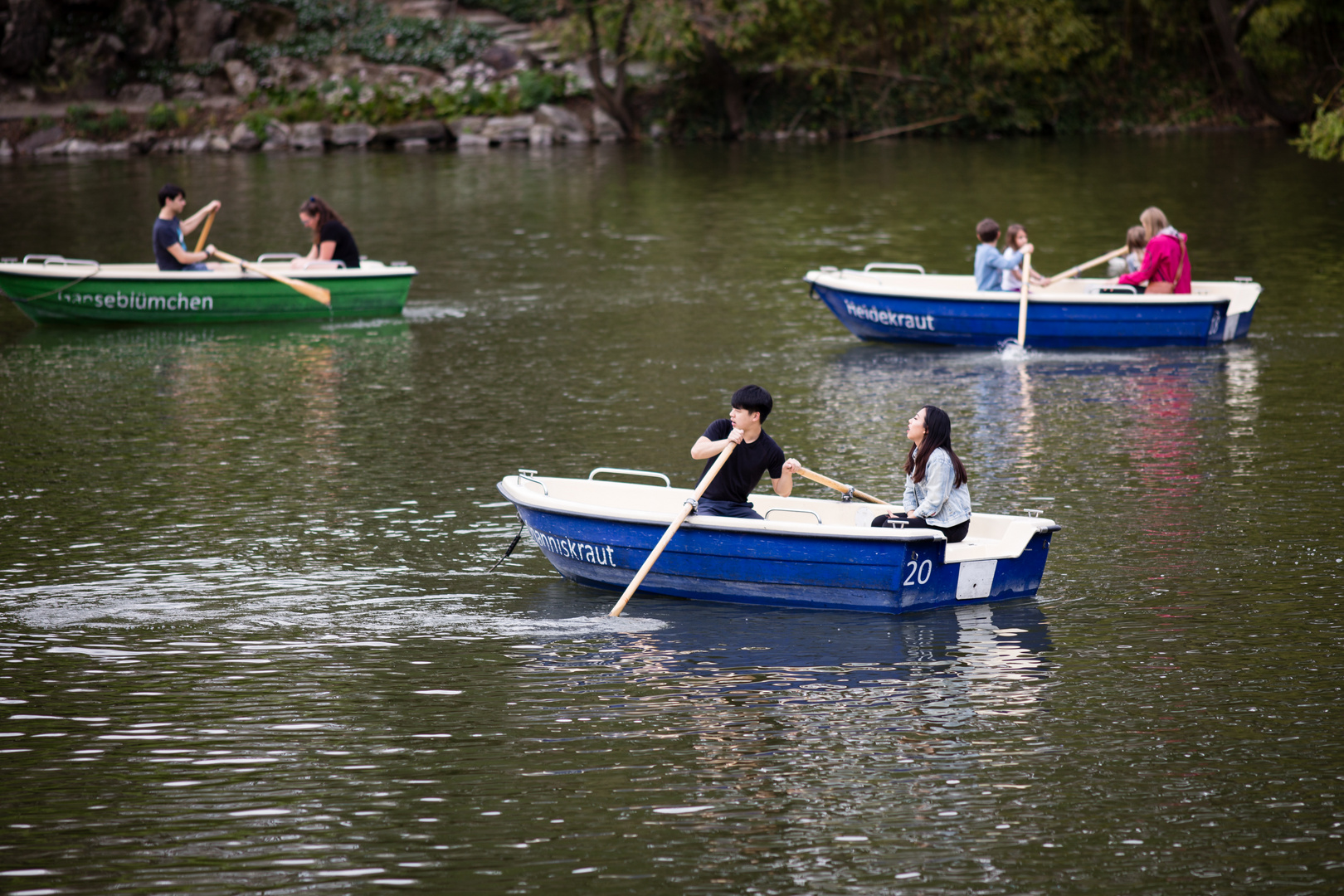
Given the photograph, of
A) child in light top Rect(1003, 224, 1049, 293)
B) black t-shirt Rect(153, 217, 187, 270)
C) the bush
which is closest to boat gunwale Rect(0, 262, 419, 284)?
black t-shirt Rect(153, 217, 187, 270)

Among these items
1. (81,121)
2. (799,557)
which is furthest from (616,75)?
(799,557)

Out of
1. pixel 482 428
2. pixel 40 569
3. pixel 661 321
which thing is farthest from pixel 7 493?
pixel 661 321

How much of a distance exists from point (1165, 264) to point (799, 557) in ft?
33.0

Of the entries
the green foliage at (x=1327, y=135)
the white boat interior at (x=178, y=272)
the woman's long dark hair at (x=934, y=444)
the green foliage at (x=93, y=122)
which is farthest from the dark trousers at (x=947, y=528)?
the green foliage at (x=93, y=122)

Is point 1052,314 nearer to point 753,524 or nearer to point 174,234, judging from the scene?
point 753,524

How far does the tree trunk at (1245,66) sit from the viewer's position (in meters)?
47.4

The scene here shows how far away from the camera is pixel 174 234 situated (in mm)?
20188

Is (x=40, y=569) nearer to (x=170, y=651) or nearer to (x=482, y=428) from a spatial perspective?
(x=170, y=651)

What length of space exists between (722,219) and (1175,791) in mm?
24344

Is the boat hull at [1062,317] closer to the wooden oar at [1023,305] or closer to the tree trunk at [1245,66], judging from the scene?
the wooden oar at [1023,305]

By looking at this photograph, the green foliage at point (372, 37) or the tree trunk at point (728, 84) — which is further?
the green foliage at point (372, 37)

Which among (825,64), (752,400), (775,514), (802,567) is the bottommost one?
(802,567)

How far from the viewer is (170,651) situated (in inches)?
370

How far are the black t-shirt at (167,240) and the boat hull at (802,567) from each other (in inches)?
452
